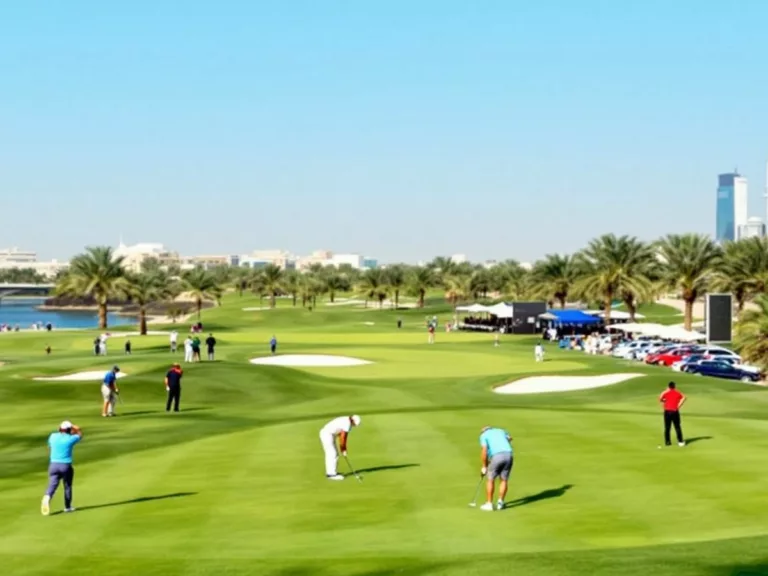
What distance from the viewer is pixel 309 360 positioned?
72.1 metres

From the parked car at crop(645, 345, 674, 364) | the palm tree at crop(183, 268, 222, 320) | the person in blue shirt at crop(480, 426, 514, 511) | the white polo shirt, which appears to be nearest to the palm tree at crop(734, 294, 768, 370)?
the parked car at crop(645, 345, 674, 364)

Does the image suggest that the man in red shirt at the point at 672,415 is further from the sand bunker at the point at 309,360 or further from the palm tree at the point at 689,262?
the palm tree at the point at 689,262

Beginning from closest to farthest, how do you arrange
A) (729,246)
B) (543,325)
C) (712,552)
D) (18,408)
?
(712,552) < (18,408) < (729,246) < (543,325)

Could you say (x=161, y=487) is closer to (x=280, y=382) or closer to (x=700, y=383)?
(x=280, y=382)

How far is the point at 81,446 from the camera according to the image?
30906mm

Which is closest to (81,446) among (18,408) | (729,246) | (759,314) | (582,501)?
(18,408)

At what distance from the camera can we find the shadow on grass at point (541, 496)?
2073 cm

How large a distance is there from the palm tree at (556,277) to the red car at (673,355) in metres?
52.0

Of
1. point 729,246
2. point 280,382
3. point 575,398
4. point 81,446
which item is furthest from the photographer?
point 729,246

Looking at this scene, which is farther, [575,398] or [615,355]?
[615,355]

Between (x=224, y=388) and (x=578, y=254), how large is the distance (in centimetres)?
5936

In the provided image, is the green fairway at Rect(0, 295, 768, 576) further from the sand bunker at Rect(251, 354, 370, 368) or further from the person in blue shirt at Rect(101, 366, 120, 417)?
the sand bunker at Rect(251, 354, 370, 368)

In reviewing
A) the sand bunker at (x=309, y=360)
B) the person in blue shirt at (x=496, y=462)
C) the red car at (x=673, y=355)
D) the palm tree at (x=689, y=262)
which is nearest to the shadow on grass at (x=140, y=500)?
the person in blue shirt at (x=496, y=462)

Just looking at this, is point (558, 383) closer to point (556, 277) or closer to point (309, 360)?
point (309, 360)
